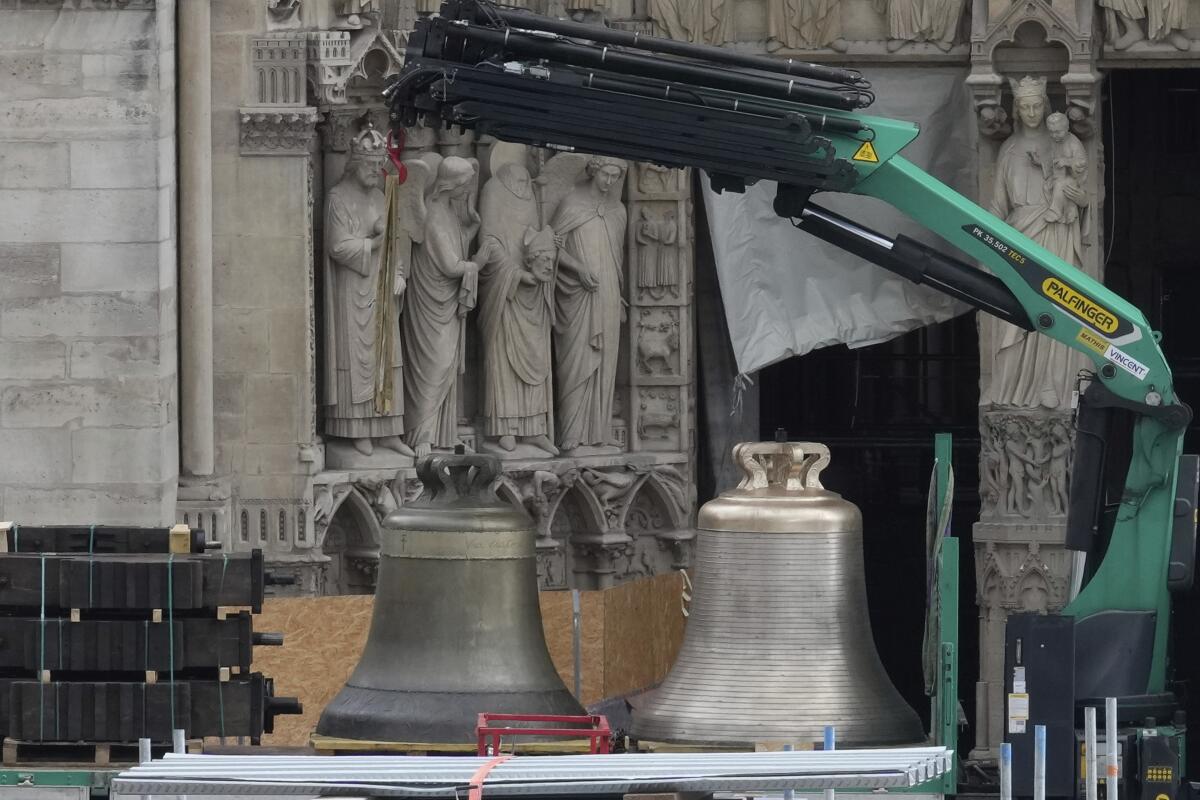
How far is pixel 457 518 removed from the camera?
63.4 ft

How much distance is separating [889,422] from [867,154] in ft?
39.3

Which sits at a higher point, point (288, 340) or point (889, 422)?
point (288, 340)

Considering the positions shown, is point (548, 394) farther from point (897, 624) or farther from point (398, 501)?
point (897, 624)

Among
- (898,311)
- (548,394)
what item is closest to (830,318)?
(898,311)

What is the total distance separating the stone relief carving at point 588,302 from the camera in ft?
89.9

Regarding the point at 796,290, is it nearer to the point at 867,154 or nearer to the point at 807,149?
the point at 867,154

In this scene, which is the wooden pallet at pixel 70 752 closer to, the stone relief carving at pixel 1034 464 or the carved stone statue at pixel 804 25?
the stone relief carving at pixel 1034 464

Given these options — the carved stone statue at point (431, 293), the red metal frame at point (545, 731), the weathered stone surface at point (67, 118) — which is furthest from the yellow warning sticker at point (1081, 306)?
the weathered stone surface at point (67, 118)

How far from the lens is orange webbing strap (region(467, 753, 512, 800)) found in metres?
14.8

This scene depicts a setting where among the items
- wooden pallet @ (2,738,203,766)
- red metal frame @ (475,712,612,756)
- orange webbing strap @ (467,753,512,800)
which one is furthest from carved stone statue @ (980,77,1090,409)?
orange webbing strap @ (467,753,512,800)

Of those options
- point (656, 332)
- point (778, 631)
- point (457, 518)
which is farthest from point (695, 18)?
point (457, 518)

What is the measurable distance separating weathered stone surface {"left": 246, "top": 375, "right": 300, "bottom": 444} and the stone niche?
0.05 metres

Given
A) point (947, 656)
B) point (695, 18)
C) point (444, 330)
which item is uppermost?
point (695, 18)

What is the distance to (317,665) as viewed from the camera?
933 inches
